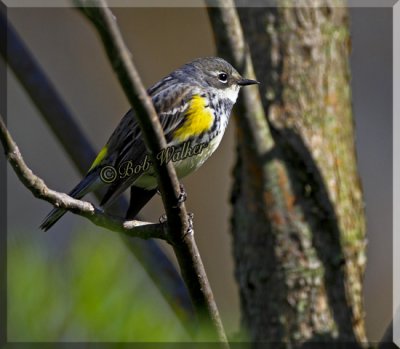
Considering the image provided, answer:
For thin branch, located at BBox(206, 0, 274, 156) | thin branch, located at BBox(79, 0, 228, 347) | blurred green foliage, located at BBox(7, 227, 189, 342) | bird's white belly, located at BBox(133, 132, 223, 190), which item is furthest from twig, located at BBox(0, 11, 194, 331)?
blurred green foliage, located at BBox(7, 227, 189, 342)

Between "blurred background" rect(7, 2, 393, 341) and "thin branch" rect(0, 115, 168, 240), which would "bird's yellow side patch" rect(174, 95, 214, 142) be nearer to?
"thin branch" rect(0, 115, 168, 240)

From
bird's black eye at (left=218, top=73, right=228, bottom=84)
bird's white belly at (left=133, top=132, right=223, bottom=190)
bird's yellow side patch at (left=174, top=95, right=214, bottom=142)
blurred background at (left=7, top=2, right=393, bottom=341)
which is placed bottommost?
blurred background at (left=7, top=2, right=393, bottom=341)

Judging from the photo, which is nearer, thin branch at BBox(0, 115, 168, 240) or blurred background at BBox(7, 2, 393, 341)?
thin branch at BBox(0, 115, 168, 240)

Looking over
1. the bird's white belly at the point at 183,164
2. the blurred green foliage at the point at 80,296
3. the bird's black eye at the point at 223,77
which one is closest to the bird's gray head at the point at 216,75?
the bird's black eye at the point at 223,77

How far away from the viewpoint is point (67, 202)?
151 cm

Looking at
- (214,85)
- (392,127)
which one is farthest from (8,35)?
(392,127)

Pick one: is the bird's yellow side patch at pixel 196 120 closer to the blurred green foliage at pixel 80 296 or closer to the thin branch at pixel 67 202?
the thin branch at pixel 67 202

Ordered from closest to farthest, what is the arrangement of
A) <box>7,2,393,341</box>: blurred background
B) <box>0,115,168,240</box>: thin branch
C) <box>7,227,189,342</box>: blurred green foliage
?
<box>7,227,189,342</box>: blurred green foliage → <box>0,115,168,240</box>: thin branch → <box>7,2,393,341</box>: blurred background

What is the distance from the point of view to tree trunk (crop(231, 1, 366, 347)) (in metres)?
2.21

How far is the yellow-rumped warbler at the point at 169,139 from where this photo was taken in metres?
1.96

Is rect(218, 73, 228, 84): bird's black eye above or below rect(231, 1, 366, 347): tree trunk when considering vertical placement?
above

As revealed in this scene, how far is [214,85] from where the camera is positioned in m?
2.33

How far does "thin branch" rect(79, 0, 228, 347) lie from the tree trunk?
0.69 meters

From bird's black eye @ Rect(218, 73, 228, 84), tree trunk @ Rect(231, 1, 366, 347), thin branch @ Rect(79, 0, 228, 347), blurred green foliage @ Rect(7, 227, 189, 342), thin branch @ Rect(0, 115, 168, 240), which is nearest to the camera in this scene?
blurred green foliage @ Rect(7, 227, 189, 342)
